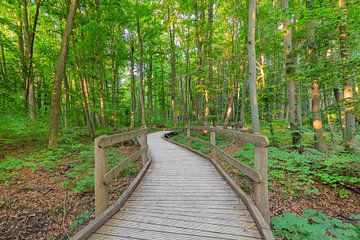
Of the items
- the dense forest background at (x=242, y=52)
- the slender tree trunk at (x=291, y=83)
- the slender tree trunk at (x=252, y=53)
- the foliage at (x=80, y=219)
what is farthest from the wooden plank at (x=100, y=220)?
the slender tree trunk at (x=291, y=83)

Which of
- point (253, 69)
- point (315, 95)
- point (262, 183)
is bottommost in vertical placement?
point (262, 183)

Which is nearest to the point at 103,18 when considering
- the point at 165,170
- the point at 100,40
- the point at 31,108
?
the point at 100,40

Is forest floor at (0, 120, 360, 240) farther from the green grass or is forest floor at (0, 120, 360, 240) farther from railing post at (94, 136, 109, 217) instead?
railing post at (94, 136, 109, 217)

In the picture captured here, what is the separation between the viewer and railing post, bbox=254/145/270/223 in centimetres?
259

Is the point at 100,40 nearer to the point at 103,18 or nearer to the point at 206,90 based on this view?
the point at 103,18

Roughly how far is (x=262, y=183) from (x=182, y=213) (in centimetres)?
131

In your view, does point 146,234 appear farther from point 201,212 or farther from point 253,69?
point 253,69

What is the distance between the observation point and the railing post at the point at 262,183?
8.51 ft

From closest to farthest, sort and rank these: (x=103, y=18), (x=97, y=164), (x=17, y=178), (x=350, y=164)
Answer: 1. (x=97, y=164)
2. (x=350, y=164)
3. (x=17, y=178)
4. (x=103, y=18)

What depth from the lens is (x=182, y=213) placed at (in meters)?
2.85

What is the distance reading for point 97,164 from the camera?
8.64 ft

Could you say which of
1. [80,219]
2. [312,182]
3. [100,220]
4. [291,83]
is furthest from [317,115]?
[80,219]

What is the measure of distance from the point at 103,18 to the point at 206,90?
6950 mm

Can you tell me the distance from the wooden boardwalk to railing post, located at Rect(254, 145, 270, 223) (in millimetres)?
240
